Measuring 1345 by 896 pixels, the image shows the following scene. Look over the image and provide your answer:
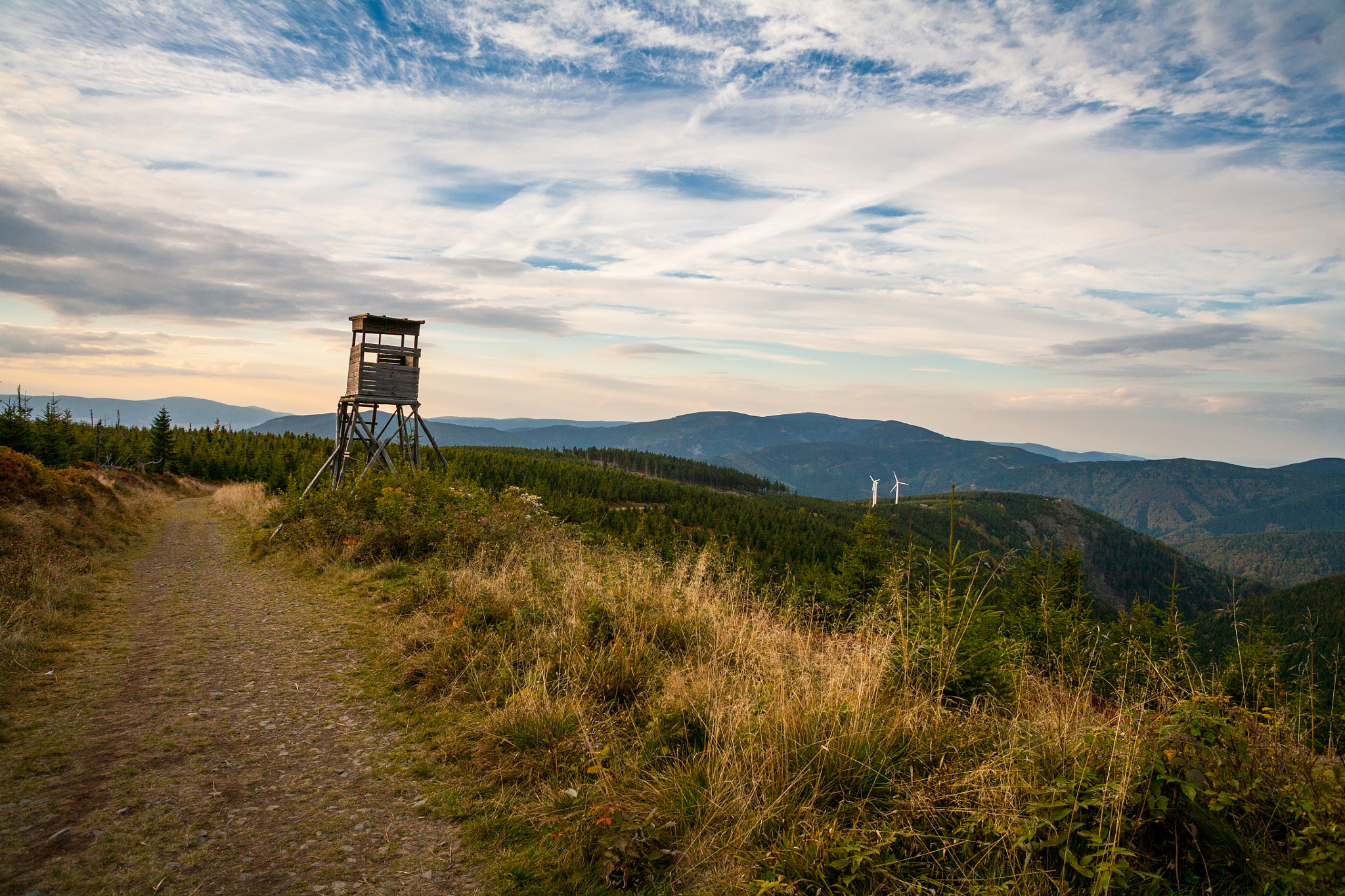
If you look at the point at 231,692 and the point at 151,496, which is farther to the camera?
the point at 151,496

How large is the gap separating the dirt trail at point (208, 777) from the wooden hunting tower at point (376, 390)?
12.1 m

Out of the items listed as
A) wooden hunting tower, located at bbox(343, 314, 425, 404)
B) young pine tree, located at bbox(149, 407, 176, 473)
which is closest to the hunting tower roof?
wooden hunting tower, located at bbox(343, 314, 425, 404)

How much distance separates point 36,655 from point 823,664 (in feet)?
27.1

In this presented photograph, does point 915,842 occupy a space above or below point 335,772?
above

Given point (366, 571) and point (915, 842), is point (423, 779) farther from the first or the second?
point (366, 571)

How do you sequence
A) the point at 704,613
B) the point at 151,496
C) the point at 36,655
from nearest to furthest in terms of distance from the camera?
the point at 36,655, the point at 704,613, the point at 151,496

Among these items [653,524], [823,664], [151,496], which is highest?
[823,664]

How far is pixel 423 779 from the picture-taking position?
4809mm

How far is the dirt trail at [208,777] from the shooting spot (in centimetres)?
363

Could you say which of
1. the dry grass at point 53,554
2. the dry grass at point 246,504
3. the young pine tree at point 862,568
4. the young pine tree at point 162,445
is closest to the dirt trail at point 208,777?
the dry grass at point 53,554

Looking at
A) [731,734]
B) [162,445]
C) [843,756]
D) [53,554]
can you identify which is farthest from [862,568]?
[162,445]

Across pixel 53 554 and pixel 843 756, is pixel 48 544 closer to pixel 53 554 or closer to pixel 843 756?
pixel 53 554

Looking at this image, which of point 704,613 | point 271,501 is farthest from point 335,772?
point 271,501

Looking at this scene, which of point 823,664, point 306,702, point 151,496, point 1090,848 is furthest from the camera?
point 151,496
